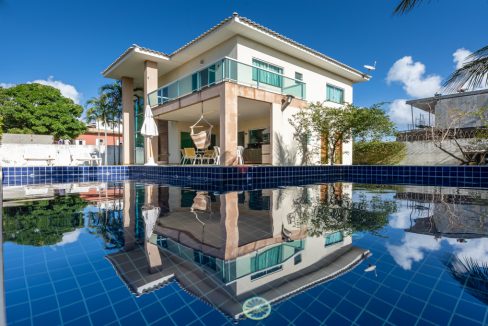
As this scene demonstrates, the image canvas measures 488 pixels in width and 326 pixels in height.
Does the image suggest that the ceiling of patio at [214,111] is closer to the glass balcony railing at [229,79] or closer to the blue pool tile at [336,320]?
the glass balcony railing at [229,79]

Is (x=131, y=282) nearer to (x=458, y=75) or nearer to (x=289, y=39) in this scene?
(x=458, y=75)

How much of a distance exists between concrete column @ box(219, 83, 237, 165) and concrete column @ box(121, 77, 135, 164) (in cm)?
820

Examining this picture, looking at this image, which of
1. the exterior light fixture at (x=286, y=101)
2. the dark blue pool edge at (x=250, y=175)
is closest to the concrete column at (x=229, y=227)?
the dark blue pool edge at (x=250, y=175)

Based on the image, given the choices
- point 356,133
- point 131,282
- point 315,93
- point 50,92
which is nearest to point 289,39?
point 315,93

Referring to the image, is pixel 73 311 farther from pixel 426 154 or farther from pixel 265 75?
pixel 426 154

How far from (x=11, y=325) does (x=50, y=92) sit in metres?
40.3

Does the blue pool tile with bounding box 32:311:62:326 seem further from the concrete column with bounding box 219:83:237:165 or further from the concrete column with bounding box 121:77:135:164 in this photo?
the concrete column with bounding box 121:77:135:164

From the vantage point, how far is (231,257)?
2111 millimetres

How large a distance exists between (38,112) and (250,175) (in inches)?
1339

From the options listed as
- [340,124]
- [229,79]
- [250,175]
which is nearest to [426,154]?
[340,124]

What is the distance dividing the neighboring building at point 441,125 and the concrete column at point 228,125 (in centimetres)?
955

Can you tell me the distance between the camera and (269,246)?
7.83 feet

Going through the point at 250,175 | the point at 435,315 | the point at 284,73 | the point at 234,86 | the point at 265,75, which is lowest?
the point at 435,315

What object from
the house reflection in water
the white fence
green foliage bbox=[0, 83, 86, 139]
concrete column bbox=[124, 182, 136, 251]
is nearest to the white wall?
the white fence
